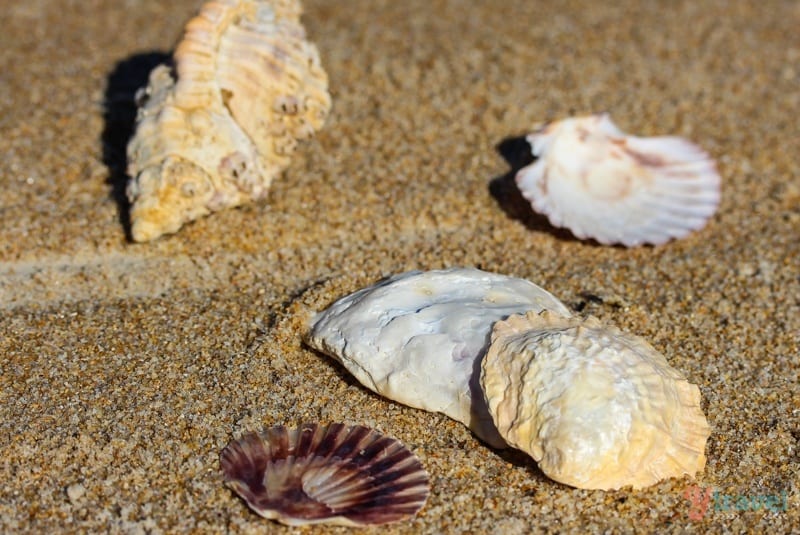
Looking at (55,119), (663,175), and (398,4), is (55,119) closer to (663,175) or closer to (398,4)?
(398,4)

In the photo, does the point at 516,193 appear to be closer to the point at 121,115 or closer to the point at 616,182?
the point at 616,182

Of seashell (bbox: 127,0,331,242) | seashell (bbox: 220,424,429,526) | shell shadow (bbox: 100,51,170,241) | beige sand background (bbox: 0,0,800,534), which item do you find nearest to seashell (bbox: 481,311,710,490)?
beige sand background (bbox: 0,0,800,534)

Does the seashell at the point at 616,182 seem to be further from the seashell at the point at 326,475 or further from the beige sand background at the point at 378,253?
the seashell at the point at 326,475

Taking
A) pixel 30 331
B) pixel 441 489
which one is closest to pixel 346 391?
pixel 441 489

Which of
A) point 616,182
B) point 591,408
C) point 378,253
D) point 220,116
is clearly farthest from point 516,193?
point 591,408

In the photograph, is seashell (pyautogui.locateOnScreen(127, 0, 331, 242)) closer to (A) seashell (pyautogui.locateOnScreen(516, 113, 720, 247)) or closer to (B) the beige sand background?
(B) the beige sand background

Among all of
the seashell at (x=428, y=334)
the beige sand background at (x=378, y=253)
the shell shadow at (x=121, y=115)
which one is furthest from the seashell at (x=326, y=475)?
the shell shadow at (x=121, y=115)
